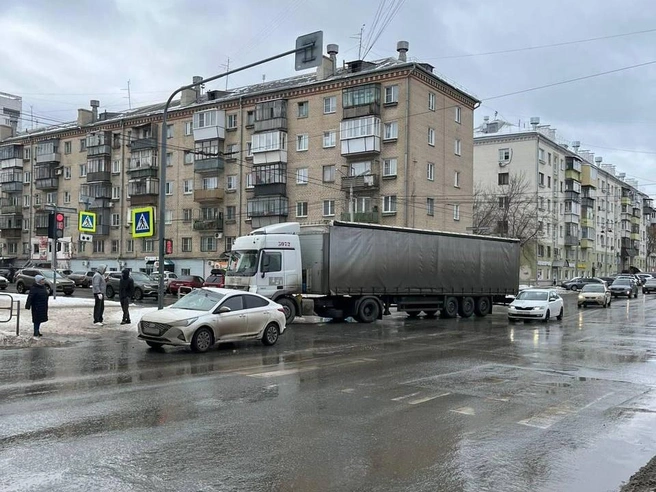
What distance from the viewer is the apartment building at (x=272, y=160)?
46.1 meters

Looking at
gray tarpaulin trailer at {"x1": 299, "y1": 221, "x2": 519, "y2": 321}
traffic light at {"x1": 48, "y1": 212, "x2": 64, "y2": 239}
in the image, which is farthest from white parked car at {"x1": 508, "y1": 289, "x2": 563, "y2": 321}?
traffic light at {"x1": 48, "y1": 212, "x2": 64, "y2": 239}

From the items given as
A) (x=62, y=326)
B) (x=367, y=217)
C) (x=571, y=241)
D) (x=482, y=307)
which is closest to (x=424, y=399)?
(x=62, y=326)

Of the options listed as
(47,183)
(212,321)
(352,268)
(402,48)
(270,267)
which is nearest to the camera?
(212,321)

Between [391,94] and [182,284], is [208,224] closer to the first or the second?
[182,284]

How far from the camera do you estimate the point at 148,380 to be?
10.3 metres

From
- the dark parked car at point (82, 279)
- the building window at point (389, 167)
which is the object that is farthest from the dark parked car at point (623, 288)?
the dark parked car at point (82, 279)

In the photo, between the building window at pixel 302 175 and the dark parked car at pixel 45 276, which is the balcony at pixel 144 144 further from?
the dark parked car at pixel 45 276

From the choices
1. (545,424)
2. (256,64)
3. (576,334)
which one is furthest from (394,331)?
(545,424)

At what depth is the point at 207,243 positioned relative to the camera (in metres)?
57.0

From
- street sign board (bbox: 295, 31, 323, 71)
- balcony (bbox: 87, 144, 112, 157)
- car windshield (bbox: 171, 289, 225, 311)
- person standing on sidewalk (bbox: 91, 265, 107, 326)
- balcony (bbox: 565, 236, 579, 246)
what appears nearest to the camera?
car windshield (bbox: 171, 289, 225, 311)

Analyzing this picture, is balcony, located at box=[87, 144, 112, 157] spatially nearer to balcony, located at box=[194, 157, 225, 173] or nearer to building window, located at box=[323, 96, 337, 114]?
balcony, located at box=[194, 157, 225, 173]

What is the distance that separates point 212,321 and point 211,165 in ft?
142

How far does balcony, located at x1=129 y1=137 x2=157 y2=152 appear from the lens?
194 ft

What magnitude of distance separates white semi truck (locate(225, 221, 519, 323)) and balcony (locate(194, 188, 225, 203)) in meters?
32.6
